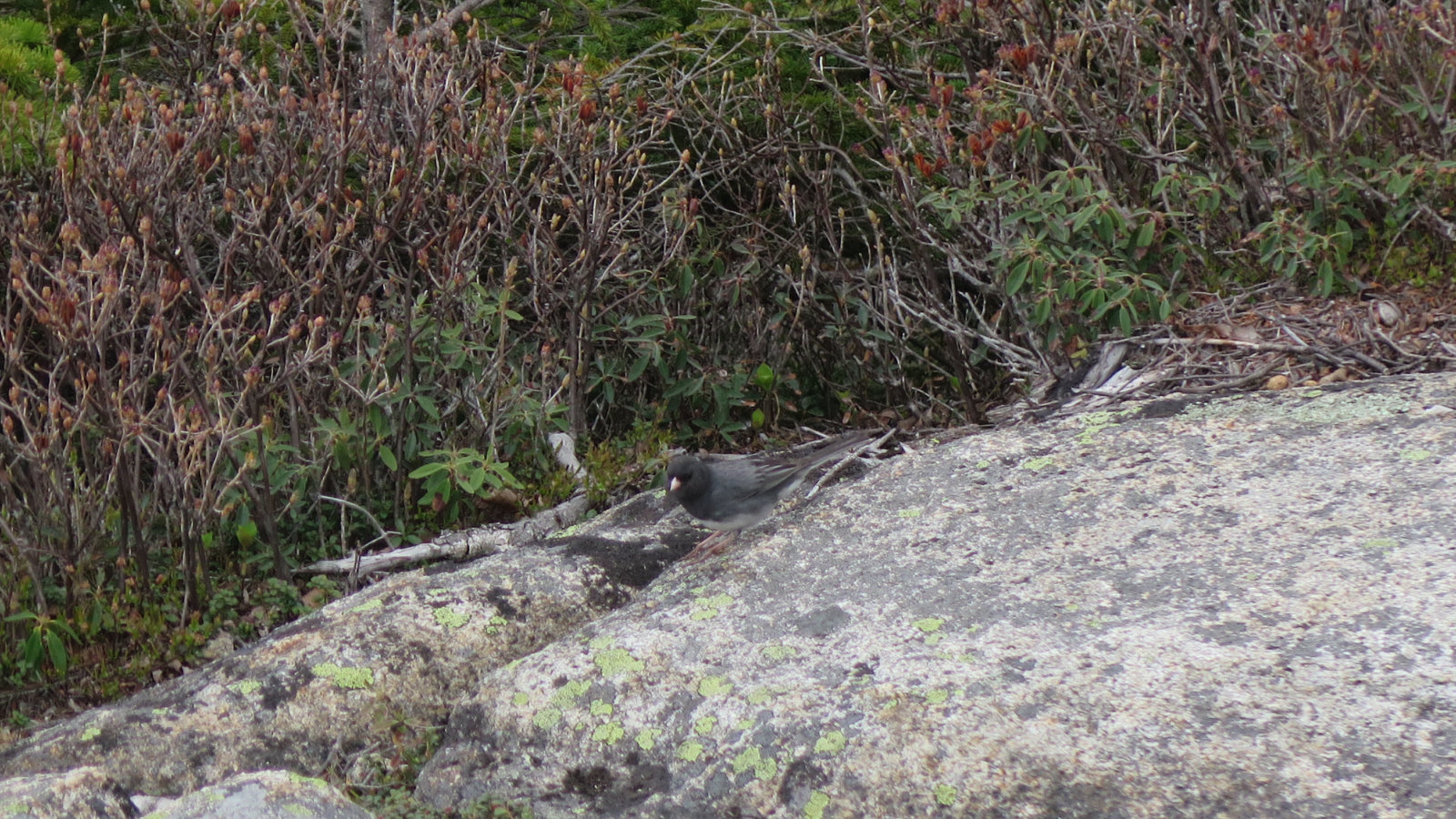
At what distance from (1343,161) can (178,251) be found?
13.4ft

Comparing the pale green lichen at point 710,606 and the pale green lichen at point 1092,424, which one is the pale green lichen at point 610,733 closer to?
the pale green lichen at point 710,606

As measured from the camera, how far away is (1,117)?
4801mm

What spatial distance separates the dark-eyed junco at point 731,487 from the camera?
3477mm

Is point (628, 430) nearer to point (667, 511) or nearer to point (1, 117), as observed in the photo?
point (667, 511)

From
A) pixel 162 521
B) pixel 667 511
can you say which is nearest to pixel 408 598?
pixel 667 511

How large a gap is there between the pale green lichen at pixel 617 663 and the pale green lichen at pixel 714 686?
0.15 m

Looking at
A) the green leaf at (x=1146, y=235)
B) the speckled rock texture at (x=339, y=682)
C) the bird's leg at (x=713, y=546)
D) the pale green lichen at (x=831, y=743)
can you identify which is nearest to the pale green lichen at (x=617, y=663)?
the speckled rock texture at (x=339, y=682)

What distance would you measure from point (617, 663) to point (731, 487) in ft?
2.87

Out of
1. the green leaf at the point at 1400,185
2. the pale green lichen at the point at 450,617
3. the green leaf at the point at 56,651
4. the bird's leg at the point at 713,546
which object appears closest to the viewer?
the pale green lichen at the point at 450,617

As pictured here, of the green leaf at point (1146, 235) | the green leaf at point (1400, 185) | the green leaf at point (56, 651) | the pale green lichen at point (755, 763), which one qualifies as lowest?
the green leaf at point (56, 651)

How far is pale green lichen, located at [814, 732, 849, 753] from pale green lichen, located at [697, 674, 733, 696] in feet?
0.88

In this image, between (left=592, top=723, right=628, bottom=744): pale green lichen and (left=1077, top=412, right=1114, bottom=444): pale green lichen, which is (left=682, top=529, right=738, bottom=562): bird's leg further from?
(left=1077, top=412, right=1114, bottom=444): pale green lichen

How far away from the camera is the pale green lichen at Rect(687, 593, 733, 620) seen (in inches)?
112

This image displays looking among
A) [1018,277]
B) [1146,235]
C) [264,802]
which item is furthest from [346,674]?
[1146,235]
